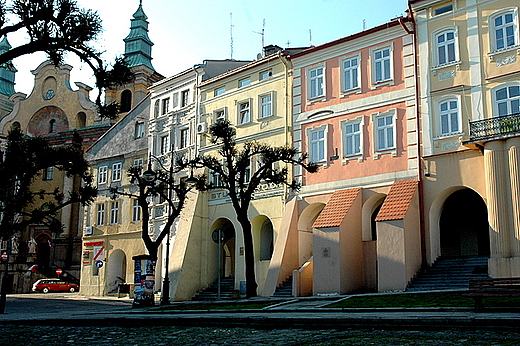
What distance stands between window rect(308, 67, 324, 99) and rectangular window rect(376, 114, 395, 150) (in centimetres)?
392

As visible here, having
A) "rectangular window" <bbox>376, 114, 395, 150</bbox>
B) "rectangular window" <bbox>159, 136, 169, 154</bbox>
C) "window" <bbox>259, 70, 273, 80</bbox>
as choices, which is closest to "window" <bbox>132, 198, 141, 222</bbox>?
"rectangular window" <bbox>159, 136, 169, 154</bbox>

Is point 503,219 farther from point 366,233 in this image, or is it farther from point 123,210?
point 123,210

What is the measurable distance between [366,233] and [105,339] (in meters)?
17.2

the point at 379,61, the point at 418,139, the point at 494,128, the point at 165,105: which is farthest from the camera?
the point at 165,105

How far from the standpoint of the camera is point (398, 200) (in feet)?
82.4

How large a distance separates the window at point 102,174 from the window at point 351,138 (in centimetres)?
2209

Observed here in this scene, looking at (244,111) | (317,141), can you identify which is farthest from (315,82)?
(244,111)

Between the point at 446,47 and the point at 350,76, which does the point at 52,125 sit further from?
the point at 446,47

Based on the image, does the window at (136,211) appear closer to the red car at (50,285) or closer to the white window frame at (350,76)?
the red car at (50,285)

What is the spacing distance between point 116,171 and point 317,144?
19.4 m

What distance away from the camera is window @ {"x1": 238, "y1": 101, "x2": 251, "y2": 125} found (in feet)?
113

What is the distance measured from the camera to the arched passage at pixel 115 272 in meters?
42.8

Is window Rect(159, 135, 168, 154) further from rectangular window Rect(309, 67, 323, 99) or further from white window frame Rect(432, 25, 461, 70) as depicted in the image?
white window frame Rect(432, 25, 461, 70)

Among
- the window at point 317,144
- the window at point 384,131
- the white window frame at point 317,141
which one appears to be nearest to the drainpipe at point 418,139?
the window at point 384,131
